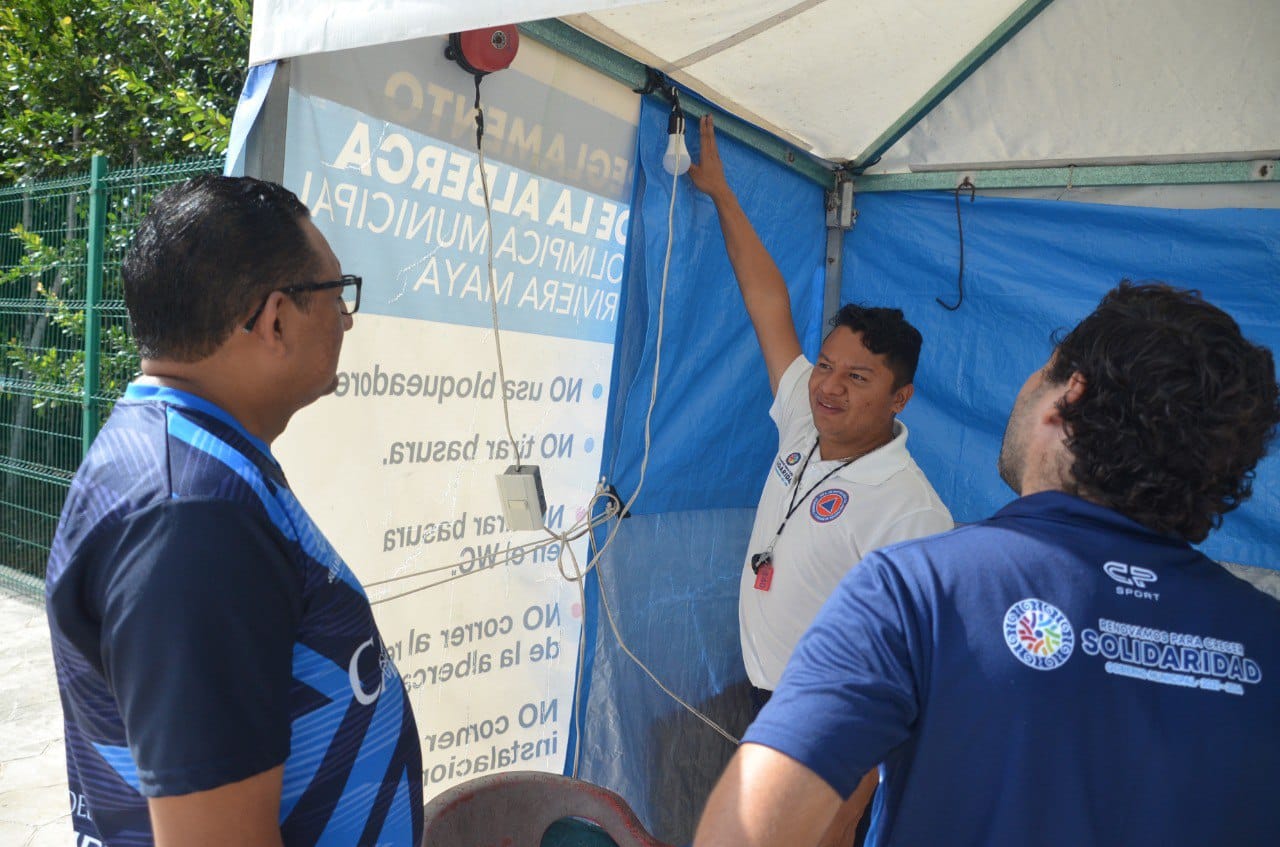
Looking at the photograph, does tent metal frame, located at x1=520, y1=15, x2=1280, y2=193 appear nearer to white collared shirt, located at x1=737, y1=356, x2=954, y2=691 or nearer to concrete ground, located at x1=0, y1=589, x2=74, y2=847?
white collared shirt, located at x1=737, y1=356, x2=954, y2=691

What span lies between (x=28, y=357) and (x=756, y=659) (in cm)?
462

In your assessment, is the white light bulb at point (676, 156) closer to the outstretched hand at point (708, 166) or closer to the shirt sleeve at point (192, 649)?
the outstretched hand at point (708, 166)

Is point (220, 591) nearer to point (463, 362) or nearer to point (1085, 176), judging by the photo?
point (463, 362)

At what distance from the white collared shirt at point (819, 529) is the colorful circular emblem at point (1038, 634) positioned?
1.24m

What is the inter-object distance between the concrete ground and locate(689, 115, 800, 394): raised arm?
2.31 meters

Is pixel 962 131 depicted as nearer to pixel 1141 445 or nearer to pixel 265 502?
pixel 1141 445

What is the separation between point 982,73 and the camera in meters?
2.79

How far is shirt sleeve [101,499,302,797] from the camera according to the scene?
0.87 metres

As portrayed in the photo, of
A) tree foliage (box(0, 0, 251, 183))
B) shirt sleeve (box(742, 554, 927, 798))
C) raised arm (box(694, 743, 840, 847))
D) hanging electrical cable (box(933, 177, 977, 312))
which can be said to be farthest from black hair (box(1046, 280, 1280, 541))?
tree foliage (box(0, 0, 251, 183))

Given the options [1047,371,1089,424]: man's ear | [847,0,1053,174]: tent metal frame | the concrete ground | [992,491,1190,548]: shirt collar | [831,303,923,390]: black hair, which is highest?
[847,0,1053,174]: tent metal frame

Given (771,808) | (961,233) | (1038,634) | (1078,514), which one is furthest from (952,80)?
(771,808)

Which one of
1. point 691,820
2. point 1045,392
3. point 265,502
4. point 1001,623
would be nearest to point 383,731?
point 265,502

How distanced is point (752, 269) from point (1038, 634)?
178 cm

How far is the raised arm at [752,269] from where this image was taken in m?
2.43
